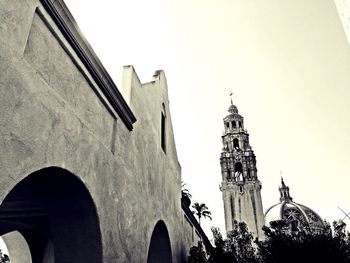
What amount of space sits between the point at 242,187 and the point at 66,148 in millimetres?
53219

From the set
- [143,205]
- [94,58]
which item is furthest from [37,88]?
[143,205]

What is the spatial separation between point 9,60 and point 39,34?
0.79 metres

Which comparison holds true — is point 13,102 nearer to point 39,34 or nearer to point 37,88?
point 37,88

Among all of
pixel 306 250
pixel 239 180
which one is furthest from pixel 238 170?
pixel 306 250

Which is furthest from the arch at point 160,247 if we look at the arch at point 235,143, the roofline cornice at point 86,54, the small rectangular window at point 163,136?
the arch at point 235,143

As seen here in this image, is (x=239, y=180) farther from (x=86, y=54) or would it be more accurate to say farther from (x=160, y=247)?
(x=86, y=54)

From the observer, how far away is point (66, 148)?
3938mm

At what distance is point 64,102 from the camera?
157 inches

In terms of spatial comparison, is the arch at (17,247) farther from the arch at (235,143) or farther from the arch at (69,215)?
the arch at (235,143)

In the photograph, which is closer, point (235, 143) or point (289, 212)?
point (235, 143)

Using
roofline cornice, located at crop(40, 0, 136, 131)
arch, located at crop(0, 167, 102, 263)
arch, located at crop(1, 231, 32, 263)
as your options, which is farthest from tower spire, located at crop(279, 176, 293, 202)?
arch, located at crop(0, 167, 102, 263)

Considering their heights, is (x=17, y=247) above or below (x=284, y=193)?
below

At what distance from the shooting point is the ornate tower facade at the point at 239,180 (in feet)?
173

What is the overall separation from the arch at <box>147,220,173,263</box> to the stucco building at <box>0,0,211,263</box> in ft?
3.52
